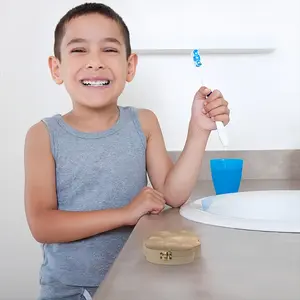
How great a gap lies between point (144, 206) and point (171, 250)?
17.0 inches

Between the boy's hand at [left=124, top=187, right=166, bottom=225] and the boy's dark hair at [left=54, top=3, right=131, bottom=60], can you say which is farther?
the boy's dark hair at [left=54, top=3, right=131, bottom=60]

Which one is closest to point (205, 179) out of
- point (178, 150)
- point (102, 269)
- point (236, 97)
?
point (178, 150)

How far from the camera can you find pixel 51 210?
1.16 m

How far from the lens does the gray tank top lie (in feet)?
3.86

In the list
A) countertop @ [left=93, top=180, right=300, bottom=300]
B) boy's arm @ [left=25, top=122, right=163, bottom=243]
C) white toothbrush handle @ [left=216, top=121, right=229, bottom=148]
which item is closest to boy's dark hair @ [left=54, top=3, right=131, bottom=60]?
boy's arm @ [left=25, top=122, right=163, bottom=243]

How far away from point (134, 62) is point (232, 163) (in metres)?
0.35

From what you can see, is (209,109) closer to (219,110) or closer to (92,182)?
(219,110)

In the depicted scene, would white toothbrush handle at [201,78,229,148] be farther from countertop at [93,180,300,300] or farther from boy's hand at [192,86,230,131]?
countertop at [93,180,300,300]

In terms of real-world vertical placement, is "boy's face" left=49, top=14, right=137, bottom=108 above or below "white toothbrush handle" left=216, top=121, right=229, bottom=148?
above

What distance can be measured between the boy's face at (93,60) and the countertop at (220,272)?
21.4 inches

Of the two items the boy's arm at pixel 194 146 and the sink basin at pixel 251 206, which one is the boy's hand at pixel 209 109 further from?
the sink basin at pixel 251 206

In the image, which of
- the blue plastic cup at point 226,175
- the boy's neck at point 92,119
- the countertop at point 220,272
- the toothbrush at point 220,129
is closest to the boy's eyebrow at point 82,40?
the boy's neck at point 92,119

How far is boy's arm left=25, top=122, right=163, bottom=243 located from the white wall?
0.42m

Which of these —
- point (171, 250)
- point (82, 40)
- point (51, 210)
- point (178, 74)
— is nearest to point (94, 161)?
point (51, 210)
